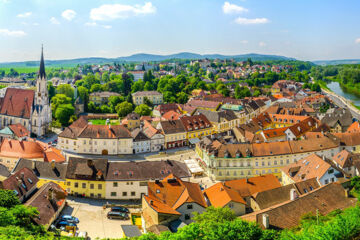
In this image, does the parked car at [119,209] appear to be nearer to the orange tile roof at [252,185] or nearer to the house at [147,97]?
the orange tile roof at [252,185]

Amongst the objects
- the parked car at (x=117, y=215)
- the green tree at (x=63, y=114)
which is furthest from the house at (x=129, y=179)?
the green tree at (x=63, y=114)

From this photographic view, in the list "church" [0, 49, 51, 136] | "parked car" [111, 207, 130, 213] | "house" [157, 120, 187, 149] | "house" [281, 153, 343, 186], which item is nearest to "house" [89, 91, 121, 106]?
"church" [0, 49, 51, 136]

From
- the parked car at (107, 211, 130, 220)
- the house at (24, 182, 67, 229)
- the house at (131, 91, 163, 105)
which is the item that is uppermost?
the house at (131, 91, 163, 105)

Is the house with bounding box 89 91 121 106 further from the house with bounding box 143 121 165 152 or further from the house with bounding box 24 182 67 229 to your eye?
the house with bounding box 24 182 67 229

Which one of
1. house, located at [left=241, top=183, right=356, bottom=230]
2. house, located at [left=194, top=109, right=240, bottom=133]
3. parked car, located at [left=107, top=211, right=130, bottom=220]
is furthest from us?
house, located at [left=194, top=109, right=240, bottom=133]

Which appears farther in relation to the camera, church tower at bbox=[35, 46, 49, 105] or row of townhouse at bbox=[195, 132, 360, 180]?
church tower at bbox=[35, 46, 49, 105]

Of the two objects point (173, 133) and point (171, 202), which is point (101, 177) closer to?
point (171, 202)

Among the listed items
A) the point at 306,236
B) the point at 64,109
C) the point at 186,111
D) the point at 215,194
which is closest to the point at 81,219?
the point at 215,194
